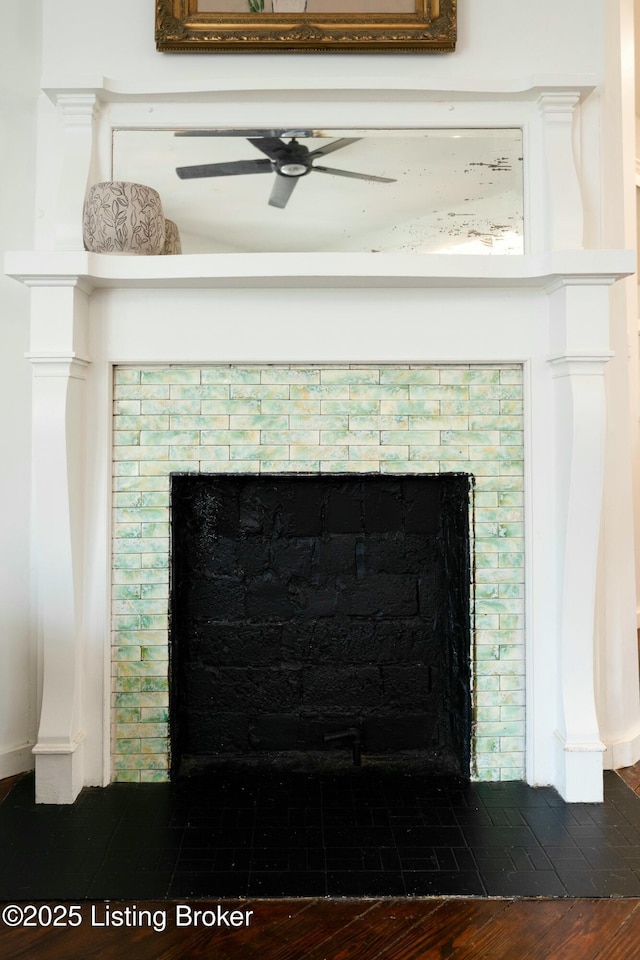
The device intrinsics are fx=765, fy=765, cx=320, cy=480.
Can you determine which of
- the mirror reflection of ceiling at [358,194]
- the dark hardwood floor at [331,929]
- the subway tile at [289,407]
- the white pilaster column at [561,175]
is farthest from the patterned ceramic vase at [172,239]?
the dark hardwood floor at [331,929]

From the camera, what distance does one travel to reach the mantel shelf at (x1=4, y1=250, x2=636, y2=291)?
192cm

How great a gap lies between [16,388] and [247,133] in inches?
38.0

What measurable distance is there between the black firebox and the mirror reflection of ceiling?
0.68 metres

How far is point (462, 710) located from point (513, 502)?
61cm

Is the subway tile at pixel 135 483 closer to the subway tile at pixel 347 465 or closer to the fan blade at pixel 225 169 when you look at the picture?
the subway tile at pixel 347 465

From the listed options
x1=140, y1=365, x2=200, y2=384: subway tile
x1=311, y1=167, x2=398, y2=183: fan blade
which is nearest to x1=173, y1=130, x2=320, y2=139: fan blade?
x1=311, y1=167, x2=398, y2=183: fan blade

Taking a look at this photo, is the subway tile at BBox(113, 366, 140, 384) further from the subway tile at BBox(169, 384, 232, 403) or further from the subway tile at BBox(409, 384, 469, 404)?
the subway tile at BBox(409, 384, 469, 404)

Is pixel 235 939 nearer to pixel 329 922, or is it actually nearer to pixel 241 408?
pixel 329 922

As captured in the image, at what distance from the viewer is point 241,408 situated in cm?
211

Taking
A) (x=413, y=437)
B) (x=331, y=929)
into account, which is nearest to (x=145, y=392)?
(x=413, y=437)

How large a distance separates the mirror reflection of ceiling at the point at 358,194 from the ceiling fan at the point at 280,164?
0.04ft

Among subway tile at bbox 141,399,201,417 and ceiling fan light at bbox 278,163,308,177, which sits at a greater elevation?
ceiling fan light at bbox 278,163,308,177

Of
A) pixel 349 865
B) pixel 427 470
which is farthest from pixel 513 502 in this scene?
pixel 349 865

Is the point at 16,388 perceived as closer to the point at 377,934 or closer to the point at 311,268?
the point at 311,268
